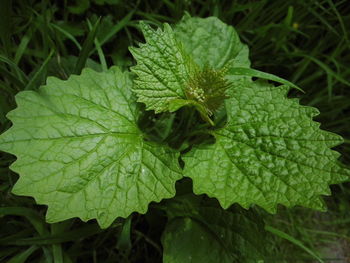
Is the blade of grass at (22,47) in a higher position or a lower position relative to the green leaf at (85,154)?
lower

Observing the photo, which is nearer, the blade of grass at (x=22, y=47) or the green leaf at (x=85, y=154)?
the green leaf at (x=85, y=154)

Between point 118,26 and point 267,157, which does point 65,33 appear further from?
point 267,157

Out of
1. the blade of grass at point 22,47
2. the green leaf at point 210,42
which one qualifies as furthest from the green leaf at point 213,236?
the blade of grass at point 22,47

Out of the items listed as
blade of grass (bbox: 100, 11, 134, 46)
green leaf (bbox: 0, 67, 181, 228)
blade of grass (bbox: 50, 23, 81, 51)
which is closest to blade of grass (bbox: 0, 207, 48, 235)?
green leaf (bbox: 0, 67, 181, 228)

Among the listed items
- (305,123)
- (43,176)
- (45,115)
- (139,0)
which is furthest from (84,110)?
(139,0)

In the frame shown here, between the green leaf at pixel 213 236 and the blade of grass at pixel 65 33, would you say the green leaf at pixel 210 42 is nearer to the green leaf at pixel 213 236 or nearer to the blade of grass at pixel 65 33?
the blade of grass at pixel 65 33

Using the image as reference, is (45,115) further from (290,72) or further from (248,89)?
(290,72)

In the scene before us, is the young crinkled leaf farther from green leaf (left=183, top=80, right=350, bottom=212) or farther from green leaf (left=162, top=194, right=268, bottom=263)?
green leaf (left=162, top=194, right=268, bottom=263)
